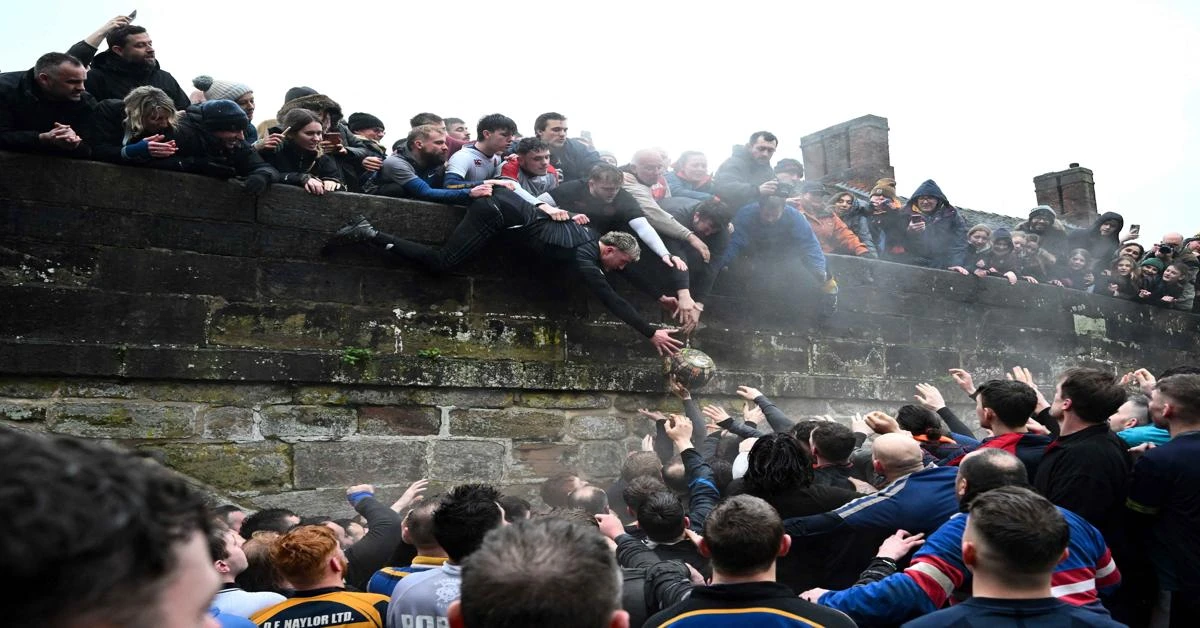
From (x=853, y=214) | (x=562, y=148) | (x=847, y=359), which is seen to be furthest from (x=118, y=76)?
(x=853, y=214)

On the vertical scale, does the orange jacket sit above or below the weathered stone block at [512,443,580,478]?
above

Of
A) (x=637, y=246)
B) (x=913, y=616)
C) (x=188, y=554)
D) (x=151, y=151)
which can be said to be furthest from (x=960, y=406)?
(x=188, y=554)

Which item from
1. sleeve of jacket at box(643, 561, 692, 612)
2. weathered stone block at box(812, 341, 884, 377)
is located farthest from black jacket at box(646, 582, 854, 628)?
weathered stone block at box(812, 341, 884, 377)

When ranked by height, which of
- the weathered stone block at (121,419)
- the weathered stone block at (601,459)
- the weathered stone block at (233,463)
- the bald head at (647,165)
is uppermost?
the bald head at (647,165)

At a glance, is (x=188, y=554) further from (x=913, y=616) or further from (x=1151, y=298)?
(x=1151, y=298)

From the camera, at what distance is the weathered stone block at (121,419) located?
588 centimetres

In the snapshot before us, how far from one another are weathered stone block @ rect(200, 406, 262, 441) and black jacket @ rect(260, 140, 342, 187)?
1611 millimetres

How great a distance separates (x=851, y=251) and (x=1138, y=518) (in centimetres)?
574

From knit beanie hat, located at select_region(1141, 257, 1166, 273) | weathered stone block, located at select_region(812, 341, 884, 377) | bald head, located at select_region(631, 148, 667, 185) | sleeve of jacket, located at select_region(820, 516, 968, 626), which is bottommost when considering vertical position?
sleeve of jacket, located at select_region(820, 516, 968, 626)

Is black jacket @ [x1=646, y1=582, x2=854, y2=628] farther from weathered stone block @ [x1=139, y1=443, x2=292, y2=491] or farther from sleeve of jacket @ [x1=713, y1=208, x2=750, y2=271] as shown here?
sleeve of jacket @ [x1=713, y1=208, x2=750, y2=271]

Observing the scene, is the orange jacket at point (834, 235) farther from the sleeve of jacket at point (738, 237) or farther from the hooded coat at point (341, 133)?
the hooded coat at point (341, 133)

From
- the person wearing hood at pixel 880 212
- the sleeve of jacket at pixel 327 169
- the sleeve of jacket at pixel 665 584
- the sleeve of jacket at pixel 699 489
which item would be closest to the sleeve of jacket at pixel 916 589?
the sleeve of jacket at pixel 665 584

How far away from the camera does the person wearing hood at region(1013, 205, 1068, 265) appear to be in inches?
477

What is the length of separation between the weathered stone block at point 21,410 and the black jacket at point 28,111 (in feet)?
5.08
